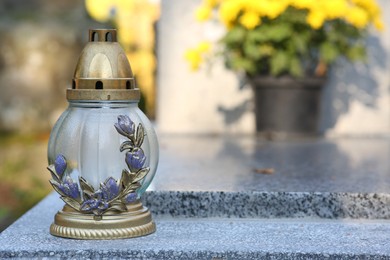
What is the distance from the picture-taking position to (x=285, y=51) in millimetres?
6289

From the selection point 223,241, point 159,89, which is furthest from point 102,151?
point 159,89

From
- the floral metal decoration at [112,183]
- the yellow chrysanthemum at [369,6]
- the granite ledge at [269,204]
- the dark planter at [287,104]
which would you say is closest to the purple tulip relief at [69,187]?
the floral metal decoration at [112,183]

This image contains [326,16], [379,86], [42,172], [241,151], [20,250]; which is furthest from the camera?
[42,172]

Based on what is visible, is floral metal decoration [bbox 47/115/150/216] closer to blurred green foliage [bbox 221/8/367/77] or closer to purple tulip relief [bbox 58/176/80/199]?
purple tulip relief [bbox 58/176/80/199]

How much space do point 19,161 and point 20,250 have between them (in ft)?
16.6

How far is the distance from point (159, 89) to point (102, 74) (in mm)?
3719

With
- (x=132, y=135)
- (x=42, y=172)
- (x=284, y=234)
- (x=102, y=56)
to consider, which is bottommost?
(x=42, y=172)

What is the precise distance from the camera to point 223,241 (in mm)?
3322

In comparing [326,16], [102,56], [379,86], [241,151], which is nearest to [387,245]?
[102,56]

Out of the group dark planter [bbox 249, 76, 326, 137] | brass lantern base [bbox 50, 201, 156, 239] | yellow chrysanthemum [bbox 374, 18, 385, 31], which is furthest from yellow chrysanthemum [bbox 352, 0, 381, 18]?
brass lantern base [bbox 50, 201, 156, 239]

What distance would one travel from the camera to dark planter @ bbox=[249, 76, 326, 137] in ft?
21.1

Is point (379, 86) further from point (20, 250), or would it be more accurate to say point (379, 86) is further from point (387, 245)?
point (20, 250)

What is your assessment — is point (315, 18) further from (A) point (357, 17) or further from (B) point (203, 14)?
(B) point (203, 14)

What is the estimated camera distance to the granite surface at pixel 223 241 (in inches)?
123
